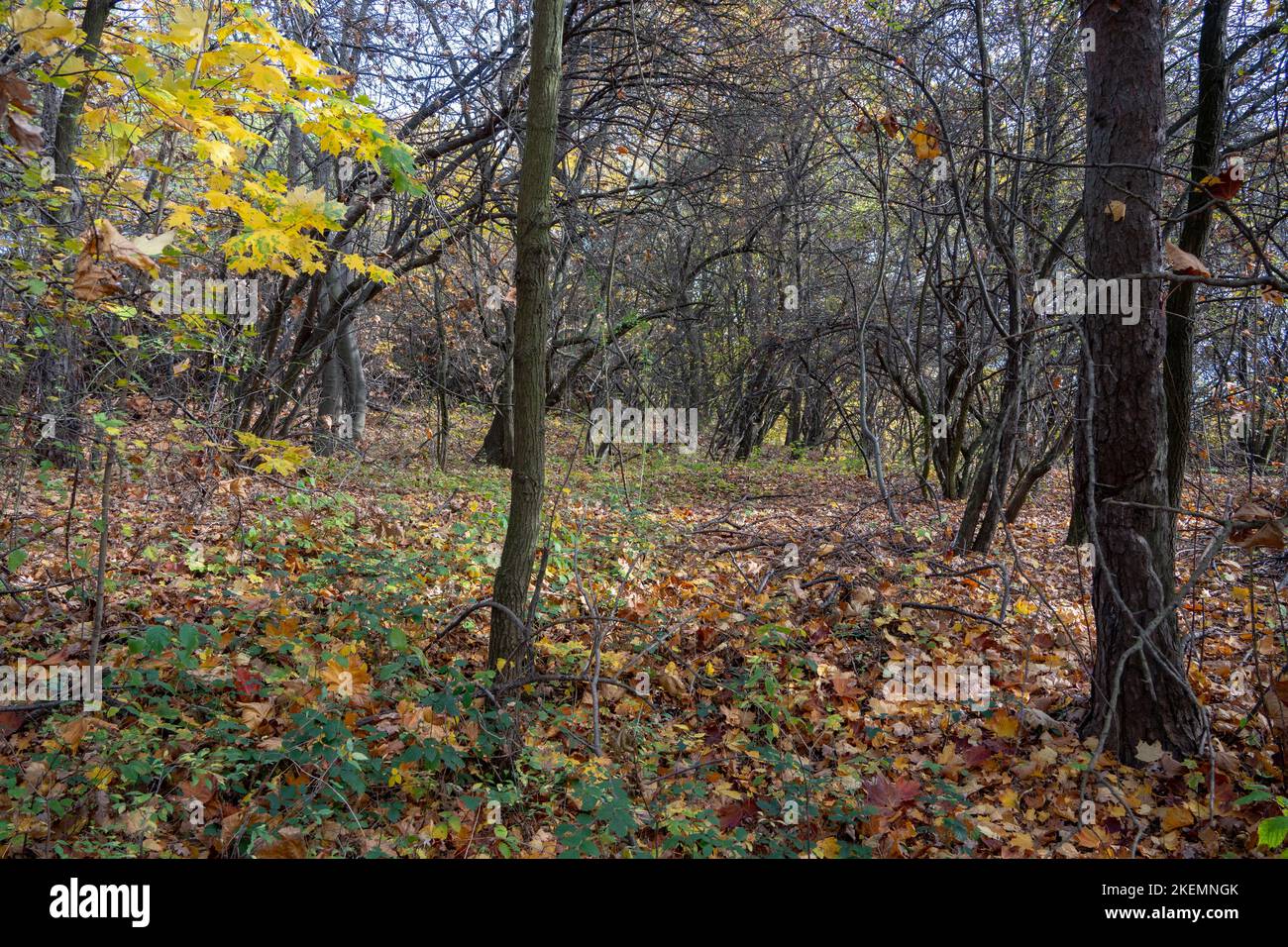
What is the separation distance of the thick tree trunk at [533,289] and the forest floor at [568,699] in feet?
1.18

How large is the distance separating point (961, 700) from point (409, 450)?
9.82m

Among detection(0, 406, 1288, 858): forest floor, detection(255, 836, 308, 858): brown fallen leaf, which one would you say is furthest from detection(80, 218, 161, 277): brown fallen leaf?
detection(255, 836, 308, 858): brown fallen leaf

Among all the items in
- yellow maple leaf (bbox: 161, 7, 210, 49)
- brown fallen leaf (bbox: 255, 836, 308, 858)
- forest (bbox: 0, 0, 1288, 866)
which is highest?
yellow maple leaf (bbox: 161, 7, 210, 49)

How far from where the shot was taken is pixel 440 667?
13.3ft

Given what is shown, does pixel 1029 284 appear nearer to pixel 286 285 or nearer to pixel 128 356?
pixel 286 285

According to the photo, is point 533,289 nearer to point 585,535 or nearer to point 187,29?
point 187,29

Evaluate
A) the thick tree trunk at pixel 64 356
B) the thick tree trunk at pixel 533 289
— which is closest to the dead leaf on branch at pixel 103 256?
the thick tree trunk at pixel 533 289

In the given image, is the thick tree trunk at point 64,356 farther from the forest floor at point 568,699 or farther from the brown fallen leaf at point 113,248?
the brown fallen leaf at point 113,248

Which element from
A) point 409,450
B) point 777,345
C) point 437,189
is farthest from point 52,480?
point 777,345

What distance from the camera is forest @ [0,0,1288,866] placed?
3.04 metres

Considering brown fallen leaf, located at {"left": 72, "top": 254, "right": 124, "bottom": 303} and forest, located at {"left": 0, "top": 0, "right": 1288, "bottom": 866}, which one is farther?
forest, located at {"left": 0, "top": 0, "right": 1288, "bottom": 866}

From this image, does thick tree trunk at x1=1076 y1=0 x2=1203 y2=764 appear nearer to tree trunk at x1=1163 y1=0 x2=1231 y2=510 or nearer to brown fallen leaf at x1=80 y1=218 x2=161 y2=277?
tree trunk at x1=1163 y1=0 x2=1231 y2=510

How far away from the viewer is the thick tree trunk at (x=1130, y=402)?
3340 millimetres

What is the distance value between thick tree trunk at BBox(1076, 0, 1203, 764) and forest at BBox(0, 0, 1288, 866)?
18 millimetres
